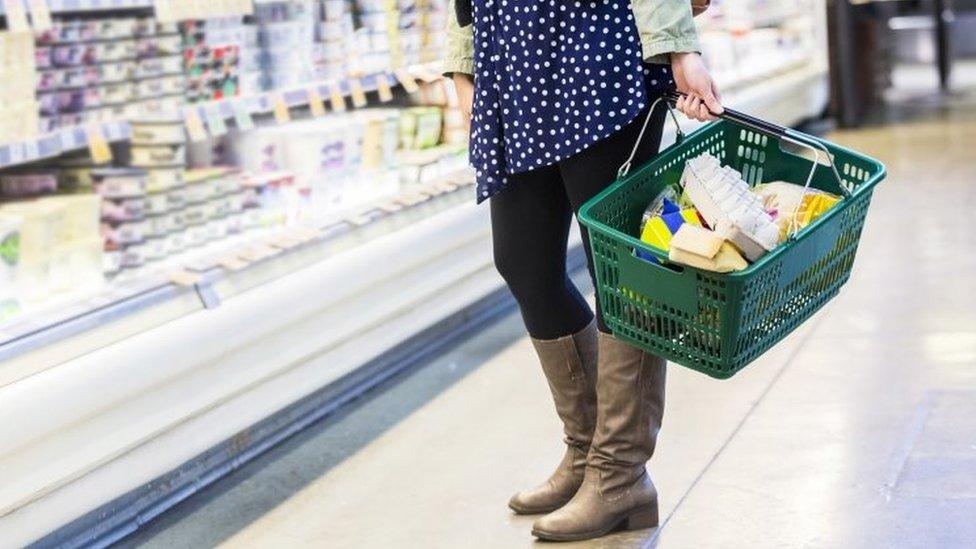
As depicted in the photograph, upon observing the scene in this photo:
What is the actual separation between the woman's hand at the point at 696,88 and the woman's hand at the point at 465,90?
47cm

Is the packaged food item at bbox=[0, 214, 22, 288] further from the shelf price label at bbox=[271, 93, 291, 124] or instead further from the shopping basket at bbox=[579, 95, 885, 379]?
the shopping basket at bbox=[579, 95, 885, 379]

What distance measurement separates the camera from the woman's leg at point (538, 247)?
271 centimetres

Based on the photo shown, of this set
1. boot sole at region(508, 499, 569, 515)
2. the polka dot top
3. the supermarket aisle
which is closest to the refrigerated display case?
the supermarket aisle

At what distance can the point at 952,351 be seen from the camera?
4.02 m

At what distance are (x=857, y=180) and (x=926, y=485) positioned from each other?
79 cm

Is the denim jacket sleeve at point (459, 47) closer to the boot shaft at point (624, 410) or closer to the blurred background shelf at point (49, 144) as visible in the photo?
the boot shaft at point (624, 410)

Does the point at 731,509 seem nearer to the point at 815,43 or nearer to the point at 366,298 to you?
the point at 366,298

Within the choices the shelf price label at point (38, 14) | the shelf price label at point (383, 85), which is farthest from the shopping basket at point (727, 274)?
the shelf price label at point (383, 85)

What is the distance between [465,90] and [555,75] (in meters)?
0.31

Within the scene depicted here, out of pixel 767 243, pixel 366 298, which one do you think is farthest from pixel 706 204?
pixel 366 298

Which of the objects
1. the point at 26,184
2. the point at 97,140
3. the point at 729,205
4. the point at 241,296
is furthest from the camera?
the point at 26,184

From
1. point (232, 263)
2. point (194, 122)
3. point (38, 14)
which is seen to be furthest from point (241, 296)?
point (38, 14)

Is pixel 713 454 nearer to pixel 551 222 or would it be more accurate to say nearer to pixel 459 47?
pixel 551 222

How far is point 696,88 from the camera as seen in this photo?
8.06 ft
